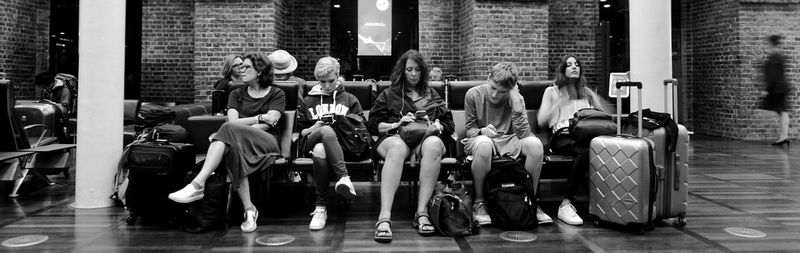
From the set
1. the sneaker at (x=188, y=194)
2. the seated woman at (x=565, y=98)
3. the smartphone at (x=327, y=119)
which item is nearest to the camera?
the sneaker at (x=188, y=194)

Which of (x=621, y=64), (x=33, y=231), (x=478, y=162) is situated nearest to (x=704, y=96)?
(x=621, y=64)

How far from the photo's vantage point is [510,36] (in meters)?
8.84

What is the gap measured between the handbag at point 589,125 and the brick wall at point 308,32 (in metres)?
6.75

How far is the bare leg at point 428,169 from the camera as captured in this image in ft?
12.5

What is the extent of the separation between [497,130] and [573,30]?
7196 mm

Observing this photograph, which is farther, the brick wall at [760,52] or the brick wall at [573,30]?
the brick wall at [573,30]

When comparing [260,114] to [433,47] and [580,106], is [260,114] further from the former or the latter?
[433,47]

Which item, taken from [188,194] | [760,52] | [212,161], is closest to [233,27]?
[212,161]

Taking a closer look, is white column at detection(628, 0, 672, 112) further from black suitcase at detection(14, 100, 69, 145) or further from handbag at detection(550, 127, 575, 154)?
black suitcase at detection(14, 100, 69, 145)

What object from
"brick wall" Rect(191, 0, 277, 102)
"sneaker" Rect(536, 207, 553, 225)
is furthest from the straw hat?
"sneaker" Rect(536, 207, 553, 225)

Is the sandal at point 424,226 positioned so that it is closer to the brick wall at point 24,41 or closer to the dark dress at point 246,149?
the dark dress at point 246,149

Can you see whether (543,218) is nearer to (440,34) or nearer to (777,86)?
(440,34)

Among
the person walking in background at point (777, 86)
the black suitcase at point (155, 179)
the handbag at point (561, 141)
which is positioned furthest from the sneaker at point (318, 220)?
the person walking in background at point (777, 86)

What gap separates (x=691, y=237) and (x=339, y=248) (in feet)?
7.00
